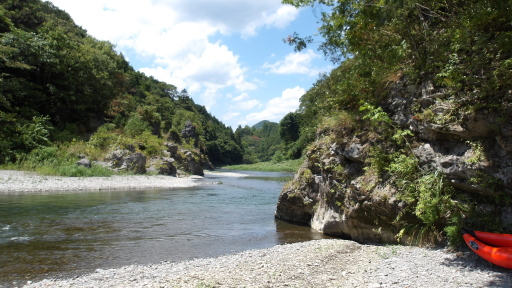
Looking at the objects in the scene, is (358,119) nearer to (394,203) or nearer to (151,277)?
(394,203)

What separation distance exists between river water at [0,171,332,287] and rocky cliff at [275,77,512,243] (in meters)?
2.22

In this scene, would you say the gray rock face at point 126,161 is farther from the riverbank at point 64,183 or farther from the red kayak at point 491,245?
the red kayak at point 491,245

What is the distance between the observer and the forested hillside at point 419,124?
6.87m

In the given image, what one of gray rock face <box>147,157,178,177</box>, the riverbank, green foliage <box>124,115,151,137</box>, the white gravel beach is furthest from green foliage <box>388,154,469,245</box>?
green foliage <box>124,115,151,137</box>

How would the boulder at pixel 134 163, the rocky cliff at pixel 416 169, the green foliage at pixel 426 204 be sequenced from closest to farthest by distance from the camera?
the rocky cliff at pixel 416 169 < the green foliage at pixel 426 204 < the boulder at pixel 134 163

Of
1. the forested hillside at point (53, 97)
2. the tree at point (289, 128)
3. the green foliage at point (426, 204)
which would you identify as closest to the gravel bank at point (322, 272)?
the green foliage at point (426, 204)

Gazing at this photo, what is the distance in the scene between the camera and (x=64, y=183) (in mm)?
24094

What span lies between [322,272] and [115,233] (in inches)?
299

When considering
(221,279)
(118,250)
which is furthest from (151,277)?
(118,250)

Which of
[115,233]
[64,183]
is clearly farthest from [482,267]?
[64,183]

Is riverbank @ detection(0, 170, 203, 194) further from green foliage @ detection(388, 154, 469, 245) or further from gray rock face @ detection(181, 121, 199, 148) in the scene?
gray rock face @ detection(181, 121, 199, 148)

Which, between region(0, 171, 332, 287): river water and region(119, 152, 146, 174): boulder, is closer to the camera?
region(0, 171, 332, 287): river water

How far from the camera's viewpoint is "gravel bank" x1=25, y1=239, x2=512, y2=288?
18.5ft

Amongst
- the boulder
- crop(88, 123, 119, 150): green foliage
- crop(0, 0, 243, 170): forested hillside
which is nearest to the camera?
crop(0, 0, 243, 170): forested hillside
